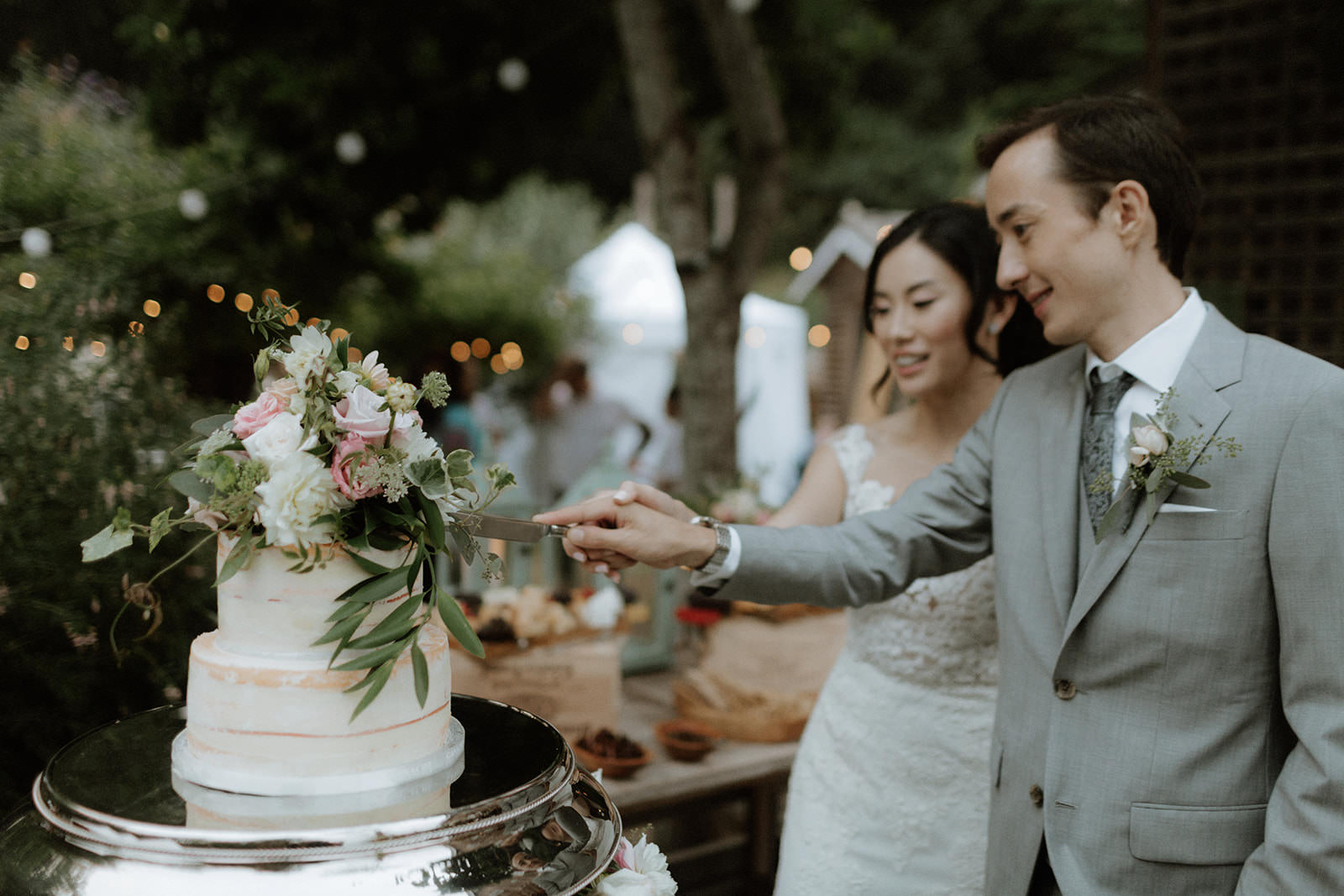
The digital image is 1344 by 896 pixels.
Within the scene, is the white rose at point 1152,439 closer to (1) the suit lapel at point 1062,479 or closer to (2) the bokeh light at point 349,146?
(1) the suit lapel at point 1062,479

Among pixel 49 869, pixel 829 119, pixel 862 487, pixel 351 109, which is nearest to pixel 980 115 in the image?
pixel 829 119

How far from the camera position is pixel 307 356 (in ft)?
4.35

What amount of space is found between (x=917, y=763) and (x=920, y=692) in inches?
6.6

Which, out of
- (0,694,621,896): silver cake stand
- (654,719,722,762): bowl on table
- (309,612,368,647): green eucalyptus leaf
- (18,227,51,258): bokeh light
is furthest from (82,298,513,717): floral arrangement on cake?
(654,719,722,762): bowl on table

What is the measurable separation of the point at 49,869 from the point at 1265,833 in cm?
167

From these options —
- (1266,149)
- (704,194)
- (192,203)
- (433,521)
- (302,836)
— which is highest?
(1266,149)

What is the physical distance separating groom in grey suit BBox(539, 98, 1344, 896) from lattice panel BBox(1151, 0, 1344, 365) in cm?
264

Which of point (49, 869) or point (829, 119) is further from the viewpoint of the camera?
point (829, 119)

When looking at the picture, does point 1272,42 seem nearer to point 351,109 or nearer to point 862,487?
point 862,487

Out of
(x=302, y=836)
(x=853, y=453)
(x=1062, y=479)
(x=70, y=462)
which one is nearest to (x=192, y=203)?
(x=70, y=462)

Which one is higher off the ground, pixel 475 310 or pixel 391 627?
pixel 475 310

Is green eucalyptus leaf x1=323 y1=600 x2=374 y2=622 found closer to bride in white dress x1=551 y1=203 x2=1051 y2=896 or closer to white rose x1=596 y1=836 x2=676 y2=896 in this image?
white rose x1=596 y1=836 x2=676 y2=896

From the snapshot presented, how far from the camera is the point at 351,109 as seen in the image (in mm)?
5195

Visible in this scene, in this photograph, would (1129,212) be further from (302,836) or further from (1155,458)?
(302,836)
